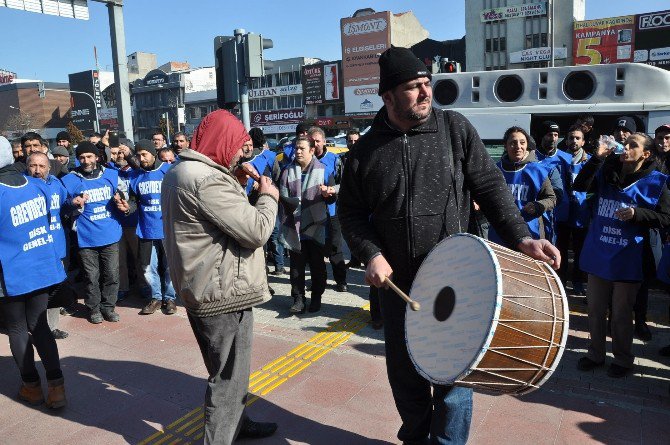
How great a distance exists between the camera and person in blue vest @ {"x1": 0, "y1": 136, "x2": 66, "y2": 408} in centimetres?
382

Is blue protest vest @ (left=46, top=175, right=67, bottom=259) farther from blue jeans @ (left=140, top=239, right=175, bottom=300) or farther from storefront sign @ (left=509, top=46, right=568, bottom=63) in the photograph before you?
storefront sign @ (left=509, top=46, right=568, bottom=63)

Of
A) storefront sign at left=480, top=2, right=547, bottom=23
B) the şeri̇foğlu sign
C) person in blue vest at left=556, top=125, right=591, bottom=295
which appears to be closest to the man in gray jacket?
person in blue vest at left=556, top=125, right=591, bottom=295

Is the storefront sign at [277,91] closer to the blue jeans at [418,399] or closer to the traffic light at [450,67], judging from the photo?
the traffic light at [450,67]

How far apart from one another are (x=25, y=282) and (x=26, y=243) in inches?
12.3

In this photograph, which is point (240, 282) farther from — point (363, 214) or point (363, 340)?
point (363, 340)

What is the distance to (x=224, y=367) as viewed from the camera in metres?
2.97

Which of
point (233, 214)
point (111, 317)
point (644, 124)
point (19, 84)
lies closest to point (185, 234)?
point (233, 214)

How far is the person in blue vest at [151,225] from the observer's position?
6082mm

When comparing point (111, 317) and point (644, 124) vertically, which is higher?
point (644, 124)

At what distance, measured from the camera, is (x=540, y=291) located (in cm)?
224

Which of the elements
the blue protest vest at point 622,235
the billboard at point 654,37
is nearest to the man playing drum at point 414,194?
the blue protest vest at point 622,235

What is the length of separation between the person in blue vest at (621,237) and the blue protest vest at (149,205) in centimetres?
440

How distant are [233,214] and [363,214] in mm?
675

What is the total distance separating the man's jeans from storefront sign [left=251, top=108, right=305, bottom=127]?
58.8 meters
